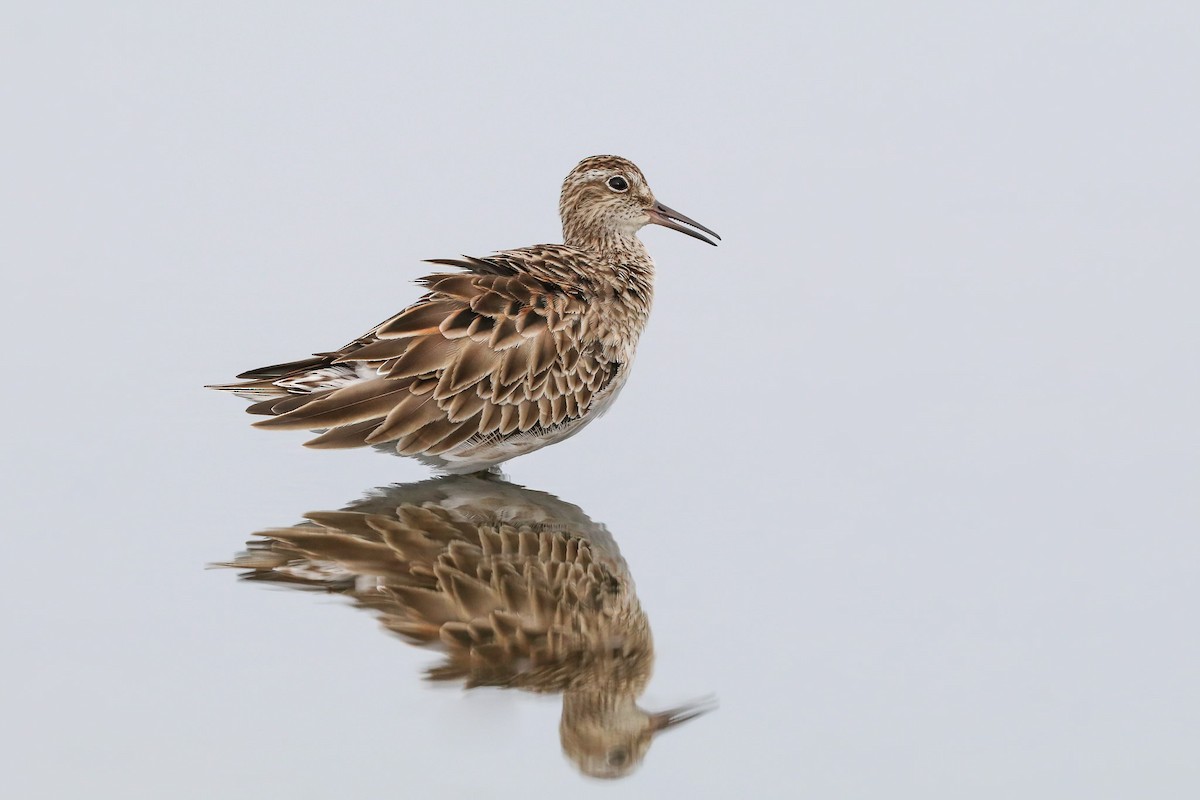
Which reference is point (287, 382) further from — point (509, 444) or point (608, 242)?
point (608, 242)

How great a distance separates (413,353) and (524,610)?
99.6 inches

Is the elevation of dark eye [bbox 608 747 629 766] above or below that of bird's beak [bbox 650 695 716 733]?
below

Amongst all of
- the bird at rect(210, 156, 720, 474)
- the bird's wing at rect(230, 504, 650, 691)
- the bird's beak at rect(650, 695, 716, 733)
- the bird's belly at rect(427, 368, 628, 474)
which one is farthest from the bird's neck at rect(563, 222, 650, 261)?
the bird's beak at rect(650, 695, 716, 733)

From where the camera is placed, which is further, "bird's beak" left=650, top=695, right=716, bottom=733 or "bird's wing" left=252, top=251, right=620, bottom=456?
"bird's wing" left=252, top=251, right=620, bottom=456

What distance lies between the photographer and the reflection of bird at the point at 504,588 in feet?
28.7

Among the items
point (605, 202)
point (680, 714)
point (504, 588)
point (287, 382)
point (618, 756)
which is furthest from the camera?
point (605, 202)

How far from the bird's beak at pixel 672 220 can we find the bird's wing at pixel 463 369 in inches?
67.8

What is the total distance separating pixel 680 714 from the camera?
8789 millimetres

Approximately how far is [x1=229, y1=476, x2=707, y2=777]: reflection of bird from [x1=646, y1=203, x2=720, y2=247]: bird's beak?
2.84 m

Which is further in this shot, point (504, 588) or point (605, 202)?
point (605, 202)

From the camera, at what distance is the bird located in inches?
441

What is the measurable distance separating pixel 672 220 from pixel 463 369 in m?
2.83

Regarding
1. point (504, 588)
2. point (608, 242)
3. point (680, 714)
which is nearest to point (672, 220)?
point (608, 242)

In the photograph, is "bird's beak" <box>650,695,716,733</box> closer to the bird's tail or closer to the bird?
the bird
